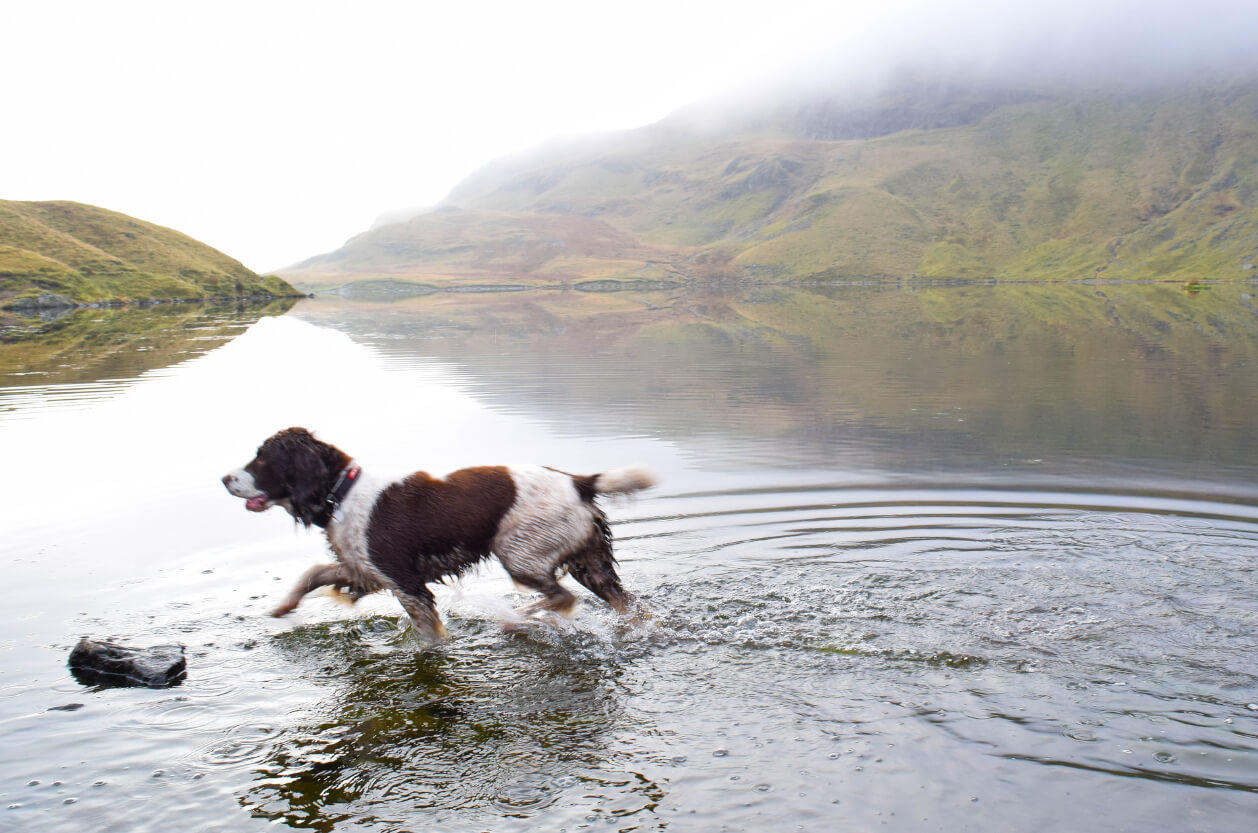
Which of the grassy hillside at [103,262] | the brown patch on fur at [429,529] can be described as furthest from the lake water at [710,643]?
the grassy hillside at [103,262]

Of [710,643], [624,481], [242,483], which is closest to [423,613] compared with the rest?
[242,483]

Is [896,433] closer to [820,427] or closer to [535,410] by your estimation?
[820,427]

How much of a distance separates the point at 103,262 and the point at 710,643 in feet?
545

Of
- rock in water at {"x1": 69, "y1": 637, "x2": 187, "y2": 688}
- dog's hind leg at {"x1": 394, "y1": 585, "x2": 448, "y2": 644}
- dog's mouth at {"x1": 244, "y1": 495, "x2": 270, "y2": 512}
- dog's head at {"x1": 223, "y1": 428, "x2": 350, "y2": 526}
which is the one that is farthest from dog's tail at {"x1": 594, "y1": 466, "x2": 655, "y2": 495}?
rock in water at {"x1": 69, "y1": 637, "x2": 187, "y2": 688}

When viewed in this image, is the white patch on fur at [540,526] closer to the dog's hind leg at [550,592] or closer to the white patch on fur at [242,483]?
the dog's hind leg at [550,592]

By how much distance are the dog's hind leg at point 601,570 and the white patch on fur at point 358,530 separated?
1.90m

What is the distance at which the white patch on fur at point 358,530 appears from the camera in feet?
28.4

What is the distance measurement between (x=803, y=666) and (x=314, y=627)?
507cm

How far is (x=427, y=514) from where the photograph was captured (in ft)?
28.3

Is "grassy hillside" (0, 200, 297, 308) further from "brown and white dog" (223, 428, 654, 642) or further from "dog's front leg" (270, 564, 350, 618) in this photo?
"brown and white dog" (223, 428, 654, 642)

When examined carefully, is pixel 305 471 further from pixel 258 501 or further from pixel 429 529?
pixel 429 529

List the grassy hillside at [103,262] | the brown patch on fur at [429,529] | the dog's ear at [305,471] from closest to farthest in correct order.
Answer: the brown patch on fur at [429,529] < the dog's ear at [305,471] < the grassy hillside at [103,262]

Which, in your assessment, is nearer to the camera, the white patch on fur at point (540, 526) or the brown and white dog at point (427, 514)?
the brown and white dog at point (427, 514)

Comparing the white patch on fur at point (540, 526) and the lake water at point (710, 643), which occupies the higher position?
the white patch on fur at point (540, 526)
